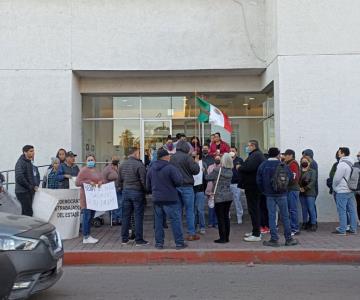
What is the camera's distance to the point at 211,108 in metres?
11.8

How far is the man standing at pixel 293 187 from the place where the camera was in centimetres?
996

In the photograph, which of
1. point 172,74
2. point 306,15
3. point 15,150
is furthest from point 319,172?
point 15,150

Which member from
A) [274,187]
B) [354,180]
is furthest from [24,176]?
[354,180]

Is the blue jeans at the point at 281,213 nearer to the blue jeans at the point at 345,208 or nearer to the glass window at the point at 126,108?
the blue jeans at the point at 345,208

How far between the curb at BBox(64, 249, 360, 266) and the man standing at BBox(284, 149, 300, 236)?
173cm

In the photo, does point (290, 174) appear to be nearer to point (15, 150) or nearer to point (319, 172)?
point (319, 172)

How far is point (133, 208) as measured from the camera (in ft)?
30.7

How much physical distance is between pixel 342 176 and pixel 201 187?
10.1ft

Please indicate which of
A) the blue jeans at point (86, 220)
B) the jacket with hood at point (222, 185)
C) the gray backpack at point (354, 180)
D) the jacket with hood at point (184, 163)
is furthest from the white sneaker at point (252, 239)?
the blue jeans at point (86, 220)

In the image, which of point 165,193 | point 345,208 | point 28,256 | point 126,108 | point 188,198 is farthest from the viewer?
point 126,108

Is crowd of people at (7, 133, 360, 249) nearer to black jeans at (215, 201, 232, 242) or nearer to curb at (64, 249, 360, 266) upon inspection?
black jeans at (215, 201, 232, 242)

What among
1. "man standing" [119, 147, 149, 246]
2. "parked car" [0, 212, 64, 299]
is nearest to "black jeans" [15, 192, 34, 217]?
"man standing" [119, 147, 149, 246]

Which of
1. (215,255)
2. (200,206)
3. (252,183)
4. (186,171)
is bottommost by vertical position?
(215,255)

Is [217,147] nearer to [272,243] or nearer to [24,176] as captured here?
[272,243]
